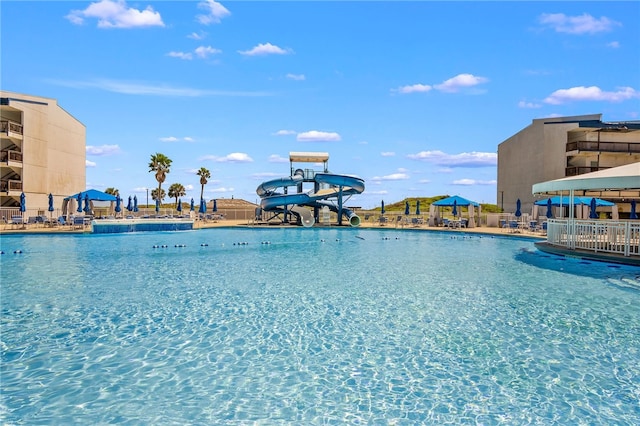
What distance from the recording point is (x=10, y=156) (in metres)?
33.2

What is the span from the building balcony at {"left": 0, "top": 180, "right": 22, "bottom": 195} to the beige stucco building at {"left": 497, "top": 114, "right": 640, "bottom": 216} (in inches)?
1704

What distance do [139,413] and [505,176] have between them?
168ft

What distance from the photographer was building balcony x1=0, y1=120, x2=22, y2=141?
32281mm

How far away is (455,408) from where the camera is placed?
4172 mm

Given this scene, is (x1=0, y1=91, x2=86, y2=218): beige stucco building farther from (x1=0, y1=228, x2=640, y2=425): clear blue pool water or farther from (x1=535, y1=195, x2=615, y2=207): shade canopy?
(x1=535, y1=195, x2=615, y2=207): shade canopy

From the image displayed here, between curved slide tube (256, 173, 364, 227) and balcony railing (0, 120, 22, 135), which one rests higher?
balcony railing (0, 120, 22, 135)

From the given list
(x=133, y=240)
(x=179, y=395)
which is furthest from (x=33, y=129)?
(x=179, y=395)

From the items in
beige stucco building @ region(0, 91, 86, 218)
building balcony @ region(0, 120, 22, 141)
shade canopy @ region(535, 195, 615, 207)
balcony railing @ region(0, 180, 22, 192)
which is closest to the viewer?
shade canopy @ region(535, 195, 615, 207)

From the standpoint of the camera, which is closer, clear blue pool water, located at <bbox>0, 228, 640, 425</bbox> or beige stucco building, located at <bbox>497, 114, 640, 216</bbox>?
clear blue pool water, located at <bbox>0, 228, 640, 425</bbox>

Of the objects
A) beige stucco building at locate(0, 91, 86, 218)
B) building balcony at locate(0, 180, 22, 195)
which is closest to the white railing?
beige stucco building at locate(0, 91, 86, 218)

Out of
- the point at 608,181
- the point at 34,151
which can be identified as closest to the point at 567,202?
the point at 608,181

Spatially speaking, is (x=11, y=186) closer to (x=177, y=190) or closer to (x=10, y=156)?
(x=10, y=156)

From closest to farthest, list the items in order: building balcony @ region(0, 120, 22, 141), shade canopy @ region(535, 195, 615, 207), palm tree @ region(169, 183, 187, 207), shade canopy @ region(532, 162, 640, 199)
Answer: shade canopy @ region(532, 162, 640, 199)
shade canopy @ region(535, 195, 615, 207)
building balcony @ region(0, 120, 22, 141)
palm tree @ region(169, 183, 187, 207)

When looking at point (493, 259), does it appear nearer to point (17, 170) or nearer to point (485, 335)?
point (485, 335)
